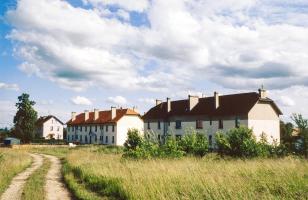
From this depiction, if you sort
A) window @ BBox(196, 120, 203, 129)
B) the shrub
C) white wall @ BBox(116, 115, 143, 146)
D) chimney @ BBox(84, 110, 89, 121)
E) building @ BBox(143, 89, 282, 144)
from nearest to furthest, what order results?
1. the shrub
2. building @ BBox(143, 89, 282, 144)
3. window @ BBox(196, 120, 203, 129)
4. white wall @ BBox(116, 115, 143, 146)
5. chimney @ BBox(84, 110, 89, 121)

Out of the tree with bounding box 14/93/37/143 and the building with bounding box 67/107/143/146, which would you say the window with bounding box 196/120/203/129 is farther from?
the tree with bounding box 14/93/37/143

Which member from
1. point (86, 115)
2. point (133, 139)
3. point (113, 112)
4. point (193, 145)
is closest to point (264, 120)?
point (193, 145)

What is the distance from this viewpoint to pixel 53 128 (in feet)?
353

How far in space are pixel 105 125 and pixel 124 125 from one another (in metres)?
5.13

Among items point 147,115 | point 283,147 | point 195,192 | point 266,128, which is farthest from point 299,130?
point 147,115

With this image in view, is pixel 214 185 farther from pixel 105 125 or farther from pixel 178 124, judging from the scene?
pixel 105 125

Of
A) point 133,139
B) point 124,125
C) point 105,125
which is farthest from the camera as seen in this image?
point 105,125

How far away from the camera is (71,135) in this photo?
301ft

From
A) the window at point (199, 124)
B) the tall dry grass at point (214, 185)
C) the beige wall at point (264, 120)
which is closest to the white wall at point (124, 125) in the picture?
the window at point (199, 124)

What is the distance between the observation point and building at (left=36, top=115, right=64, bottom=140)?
347 feet

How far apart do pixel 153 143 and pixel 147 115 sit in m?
40.7

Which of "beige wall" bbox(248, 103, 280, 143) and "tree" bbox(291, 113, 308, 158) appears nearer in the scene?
"tree" bbox(291, 113, 308, 158)

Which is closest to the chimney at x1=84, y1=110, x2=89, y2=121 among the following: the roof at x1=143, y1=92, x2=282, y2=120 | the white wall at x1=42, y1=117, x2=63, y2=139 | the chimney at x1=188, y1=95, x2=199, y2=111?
the white wall at x1=42, y1=117, x2=63, y2=139

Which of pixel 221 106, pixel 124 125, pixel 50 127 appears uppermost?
pixel 221 106
